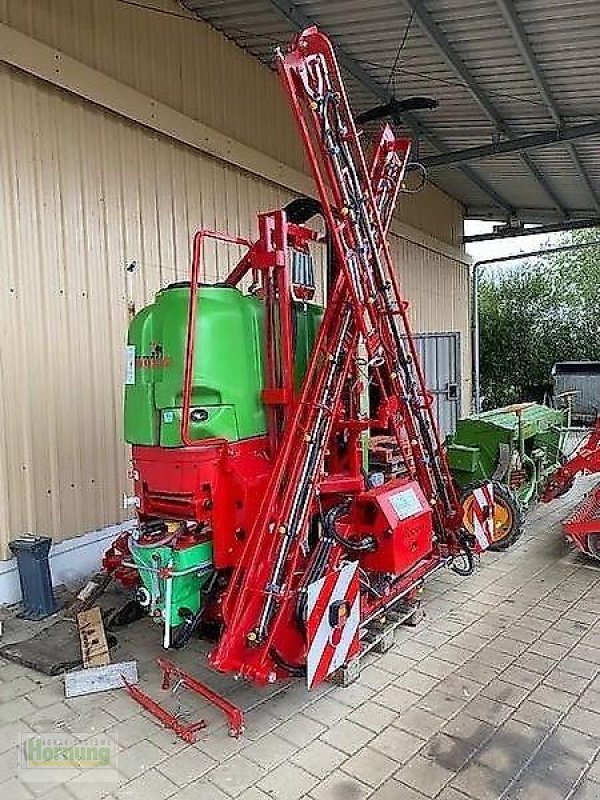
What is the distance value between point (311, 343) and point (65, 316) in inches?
87.5

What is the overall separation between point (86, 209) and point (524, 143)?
18.4ft

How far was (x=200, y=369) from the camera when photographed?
11.2 feet

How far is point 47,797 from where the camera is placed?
265 cm

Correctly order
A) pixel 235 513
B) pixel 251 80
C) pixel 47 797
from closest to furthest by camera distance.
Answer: pixel 47 797 < pixel 235 513 < pixel 251 80

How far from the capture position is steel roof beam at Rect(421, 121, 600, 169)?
786 cm

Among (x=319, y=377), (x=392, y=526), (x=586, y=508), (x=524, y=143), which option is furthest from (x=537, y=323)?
(x=319, y=377)

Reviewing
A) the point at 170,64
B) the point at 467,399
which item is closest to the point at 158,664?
the point at 170,64

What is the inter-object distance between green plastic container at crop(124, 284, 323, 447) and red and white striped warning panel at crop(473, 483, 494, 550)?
5.98 feet

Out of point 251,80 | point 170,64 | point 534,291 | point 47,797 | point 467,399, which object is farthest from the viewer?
point 534,291

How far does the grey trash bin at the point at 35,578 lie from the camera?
455 cm

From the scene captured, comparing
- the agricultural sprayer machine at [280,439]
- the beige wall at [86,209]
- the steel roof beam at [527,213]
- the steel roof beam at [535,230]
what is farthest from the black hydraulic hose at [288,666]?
A: the steel roof beam at [527,213]

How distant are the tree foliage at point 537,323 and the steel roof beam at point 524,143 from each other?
10348mm

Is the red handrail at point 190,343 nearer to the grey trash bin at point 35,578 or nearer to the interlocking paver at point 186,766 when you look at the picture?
the interlocking paver at point 186,766

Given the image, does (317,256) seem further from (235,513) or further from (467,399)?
(467,399)
